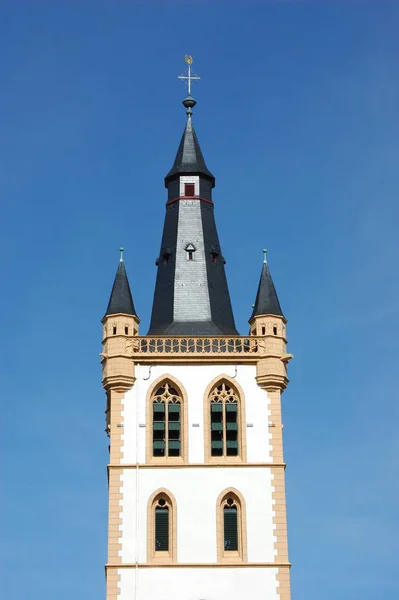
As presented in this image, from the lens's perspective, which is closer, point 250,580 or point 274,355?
point 250,580

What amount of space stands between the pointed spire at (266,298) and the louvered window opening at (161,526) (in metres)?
8.33

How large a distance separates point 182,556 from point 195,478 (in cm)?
280

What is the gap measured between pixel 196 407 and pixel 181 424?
31.7 inches

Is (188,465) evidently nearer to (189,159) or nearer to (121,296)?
(121,296)

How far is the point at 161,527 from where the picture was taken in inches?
2066

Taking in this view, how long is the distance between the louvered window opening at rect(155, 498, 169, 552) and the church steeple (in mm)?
6923

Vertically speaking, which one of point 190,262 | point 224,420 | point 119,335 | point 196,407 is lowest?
point 224,420

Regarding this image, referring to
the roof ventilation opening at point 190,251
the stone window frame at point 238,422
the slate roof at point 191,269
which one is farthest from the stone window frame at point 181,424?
the roof ventilation opening at point 190,251

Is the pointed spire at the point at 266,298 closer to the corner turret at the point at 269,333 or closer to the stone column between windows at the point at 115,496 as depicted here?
the corner turret at the point at 269,333

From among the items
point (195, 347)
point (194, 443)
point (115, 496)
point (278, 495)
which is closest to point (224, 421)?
point (194, 443)


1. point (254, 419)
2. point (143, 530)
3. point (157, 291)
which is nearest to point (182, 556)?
point (143, 530)

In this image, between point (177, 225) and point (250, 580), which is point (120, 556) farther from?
point (177, 225)

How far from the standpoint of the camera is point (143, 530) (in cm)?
5222

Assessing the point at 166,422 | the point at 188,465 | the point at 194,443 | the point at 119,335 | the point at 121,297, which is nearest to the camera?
the point at 188,465
